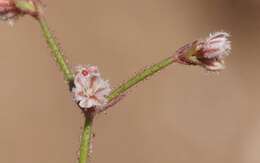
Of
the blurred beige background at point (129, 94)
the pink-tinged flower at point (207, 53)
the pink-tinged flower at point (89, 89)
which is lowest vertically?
the pink-tinged flower at point (89, 89)

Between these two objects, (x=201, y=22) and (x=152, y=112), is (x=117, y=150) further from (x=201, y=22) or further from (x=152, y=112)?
(x=201, y=22)

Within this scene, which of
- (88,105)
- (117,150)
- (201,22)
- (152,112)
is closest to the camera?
(88,105)

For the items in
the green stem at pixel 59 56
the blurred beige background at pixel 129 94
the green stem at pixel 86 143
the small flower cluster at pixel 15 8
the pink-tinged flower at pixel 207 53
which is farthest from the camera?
the blurred beige background at pixel 129 94

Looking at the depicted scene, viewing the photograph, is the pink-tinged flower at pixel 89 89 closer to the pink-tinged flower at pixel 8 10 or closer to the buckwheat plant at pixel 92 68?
the buckwheat plant at pixel 92 68

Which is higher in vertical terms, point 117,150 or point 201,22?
point 201,22

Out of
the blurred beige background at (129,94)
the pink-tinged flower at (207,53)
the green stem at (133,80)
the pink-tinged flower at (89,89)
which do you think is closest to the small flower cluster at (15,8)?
the pink-tinged flower at (89,89)

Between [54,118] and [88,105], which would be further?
[54,118]

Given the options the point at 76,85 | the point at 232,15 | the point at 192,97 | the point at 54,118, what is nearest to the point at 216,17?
the point at 232,15

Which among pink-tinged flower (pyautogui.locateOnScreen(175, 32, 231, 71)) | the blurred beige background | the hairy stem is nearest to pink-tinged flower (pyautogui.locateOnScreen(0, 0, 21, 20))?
the hairy stem
